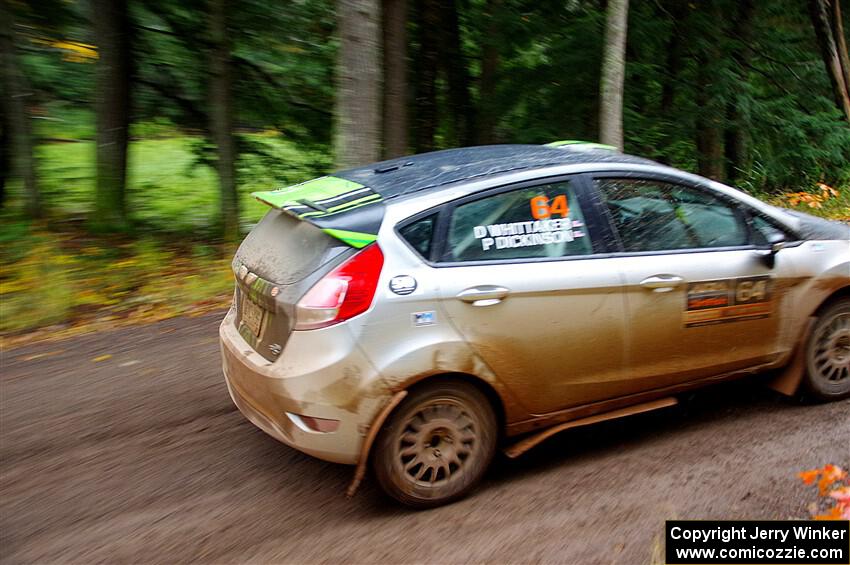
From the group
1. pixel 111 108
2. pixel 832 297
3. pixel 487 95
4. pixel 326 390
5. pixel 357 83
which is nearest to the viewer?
pixel 326 390

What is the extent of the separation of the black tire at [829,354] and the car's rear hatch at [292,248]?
3084mm

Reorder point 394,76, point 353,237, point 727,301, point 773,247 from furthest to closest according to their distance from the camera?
point 394,76 < point 773,247 < point 727,301 < point 353,237

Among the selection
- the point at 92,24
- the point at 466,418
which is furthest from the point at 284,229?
the point at 92,24

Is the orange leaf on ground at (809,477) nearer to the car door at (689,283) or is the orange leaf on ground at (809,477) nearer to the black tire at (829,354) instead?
the car door at (689,283)

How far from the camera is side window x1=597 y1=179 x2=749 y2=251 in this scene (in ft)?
14.6

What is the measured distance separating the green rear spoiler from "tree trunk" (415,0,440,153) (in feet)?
31.1

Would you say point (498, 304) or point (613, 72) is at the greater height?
point (613, 72)

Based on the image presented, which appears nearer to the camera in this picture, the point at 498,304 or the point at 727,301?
the point at 498,304

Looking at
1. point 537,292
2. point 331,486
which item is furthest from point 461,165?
point 331,486

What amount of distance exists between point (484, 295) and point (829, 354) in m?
2.66

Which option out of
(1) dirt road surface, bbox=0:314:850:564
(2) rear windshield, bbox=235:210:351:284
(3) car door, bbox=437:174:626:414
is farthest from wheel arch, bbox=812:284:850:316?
(2) rear windshield, bbox=235:210:351:284

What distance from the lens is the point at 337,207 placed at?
4039mm

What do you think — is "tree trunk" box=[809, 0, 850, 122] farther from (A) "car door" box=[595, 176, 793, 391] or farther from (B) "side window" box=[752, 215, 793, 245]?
(A) "car door" box=[595, 176, 793, 391]

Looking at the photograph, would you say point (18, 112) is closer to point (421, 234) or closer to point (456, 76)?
point (456, 76)
